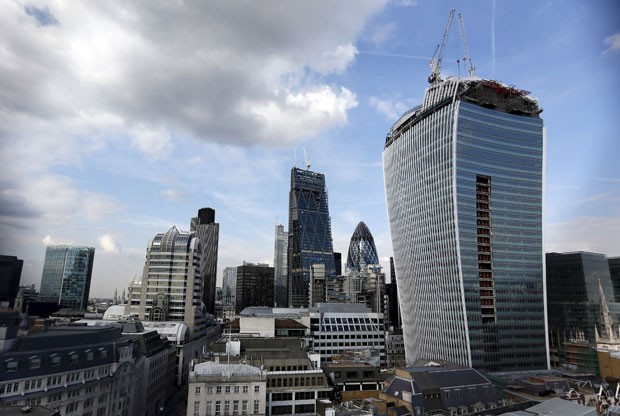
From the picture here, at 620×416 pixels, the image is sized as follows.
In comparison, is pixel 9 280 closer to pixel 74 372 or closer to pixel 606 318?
pixel 74 372

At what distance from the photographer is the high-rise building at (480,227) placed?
138500mm

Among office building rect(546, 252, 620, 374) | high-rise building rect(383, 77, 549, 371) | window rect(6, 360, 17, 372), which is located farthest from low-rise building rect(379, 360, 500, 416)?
office building rect(546, 252, 620, 374)

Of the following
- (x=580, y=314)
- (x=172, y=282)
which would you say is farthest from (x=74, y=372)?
(x=580, y=314)

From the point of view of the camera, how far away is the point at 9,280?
11806 centimetres

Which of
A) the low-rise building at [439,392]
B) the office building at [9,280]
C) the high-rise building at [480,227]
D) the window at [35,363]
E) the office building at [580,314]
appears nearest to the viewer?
the window at [35,363]

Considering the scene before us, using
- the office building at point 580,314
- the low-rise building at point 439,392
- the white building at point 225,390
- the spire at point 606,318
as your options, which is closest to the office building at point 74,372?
the white building at point 225,390

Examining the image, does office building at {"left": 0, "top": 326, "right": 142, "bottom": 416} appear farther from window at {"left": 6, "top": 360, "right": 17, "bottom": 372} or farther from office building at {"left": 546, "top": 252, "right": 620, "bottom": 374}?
office building at {"left": 546, "top": 252, "right": 620, "bottom": 374}

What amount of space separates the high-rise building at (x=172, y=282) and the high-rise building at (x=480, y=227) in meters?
90.3

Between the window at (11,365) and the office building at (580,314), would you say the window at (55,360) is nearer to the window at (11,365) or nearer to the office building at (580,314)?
the window at (11,365)

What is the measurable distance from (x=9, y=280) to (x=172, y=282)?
5352 centimetres

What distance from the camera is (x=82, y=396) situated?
70312 millimetres

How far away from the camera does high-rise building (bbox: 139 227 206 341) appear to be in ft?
510

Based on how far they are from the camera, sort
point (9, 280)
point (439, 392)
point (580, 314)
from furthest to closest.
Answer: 1. point (580, 314)
2. point (9, 280)
3. point (439, 392)

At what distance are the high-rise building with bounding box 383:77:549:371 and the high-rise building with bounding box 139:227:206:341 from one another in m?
90.3
